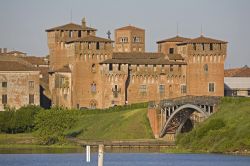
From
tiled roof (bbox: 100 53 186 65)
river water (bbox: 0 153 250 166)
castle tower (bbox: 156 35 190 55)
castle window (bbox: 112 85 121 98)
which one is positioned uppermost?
castle tower (bbox: 156 35 190 55)

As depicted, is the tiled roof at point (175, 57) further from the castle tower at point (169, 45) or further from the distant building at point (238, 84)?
the distant building at point (238, 84)

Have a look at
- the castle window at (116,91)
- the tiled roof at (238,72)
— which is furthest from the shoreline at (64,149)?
the tiled roof at (238,72)

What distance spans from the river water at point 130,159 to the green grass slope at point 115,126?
61.9 feet

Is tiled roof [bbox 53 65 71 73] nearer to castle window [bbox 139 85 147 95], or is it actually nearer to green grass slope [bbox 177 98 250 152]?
castle window [bbox 139 85 147 95]

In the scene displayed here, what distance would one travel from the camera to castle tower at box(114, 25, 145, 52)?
18301 centimetres

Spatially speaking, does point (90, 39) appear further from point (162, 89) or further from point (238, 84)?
point (238, 84)

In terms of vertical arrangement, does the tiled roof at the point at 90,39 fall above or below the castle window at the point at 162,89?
above

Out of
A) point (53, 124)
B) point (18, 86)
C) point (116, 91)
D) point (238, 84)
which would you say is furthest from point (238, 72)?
point (53, 124)

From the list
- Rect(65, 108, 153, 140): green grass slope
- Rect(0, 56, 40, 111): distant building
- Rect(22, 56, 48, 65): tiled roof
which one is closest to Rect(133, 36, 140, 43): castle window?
Rect(22, 56, 48, 65): tiled roof

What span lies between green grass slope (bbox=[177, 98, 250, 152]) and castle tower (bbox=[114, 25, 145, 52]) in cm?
5991

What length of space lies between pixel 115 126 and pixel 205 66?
25.9 meters

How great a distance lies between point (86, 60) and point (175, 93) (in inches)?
450

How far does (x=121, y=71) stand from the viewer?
152625 millimetres

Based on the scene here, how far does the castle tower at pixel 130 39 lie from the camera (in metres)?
183
